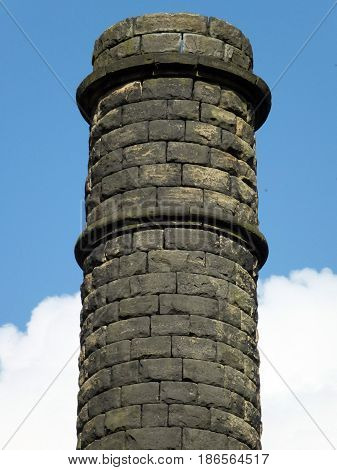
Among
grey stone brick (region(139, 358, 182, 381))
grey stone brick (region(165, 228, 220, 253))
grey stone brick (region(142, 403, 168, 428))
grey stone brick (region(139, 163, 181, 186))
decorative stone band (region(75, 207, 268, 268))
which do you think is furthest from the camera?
grey stone brick (region(139, 163, 181, 186))

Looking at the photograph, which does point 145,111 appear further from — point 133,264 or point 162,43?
point 133,264

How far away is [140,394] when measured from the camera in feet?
41.3

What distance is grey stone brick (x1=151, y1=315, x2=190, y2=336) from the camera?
12.8 metres

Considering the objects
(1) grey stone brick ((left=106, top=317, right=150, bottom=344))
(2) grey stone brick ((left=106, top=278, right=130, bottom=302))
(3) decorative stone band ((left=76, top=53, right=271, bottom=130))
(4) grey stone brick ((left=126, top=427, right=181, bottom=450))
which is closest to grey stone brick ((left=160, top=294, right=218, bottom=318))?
(1) grey stone brick ((left=106, top=317, right=150, bottom=344))

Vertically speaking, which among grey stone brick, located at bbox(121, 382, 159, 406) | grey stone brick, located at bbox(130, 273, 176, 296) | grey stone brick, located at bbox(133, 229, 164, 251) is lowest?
grey stone brick, located at bbox(121, 382, 159, 406)

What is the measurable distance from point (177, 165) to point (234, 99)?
3.82 ft

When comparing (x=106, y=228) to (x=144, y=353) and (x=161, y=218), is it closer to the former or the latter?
(x=161, y=218)

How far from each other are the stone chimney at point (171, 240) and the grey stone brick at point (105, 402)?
0.01m

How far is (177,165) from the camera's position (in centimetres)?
1359

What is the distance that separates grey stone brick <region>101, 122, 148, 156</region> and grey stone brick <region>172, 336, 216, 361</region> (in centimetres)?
219

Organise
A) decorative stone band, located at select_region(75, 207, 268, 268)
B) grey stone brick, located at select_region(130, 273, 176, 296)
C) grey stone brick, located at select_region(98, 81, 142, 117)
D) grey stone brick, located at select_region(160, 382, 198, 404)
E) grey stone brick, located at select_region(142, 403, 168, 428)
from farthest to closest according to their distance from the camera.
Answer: grey stone brick, located at select_region(98, 81, 142, 117) → decorative stone band, located at select_region(75, 207, 268, 268) → grey stone brick, located at select_region(130, 273, 176, 296) → grey stone brick, located at select_region(160, 382, 198, 404) → grey stone brick, located at select_region(142, 403, 168, 428)

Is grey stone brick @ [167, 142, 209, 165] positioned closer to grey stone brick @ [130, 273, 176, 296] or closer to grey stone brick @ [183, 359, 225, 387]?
grey stone brick @ [130, 273, 176, 296]

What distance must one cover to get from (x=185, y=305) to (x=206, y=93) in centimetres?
241

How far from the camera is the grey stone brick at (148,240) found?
13.2m
